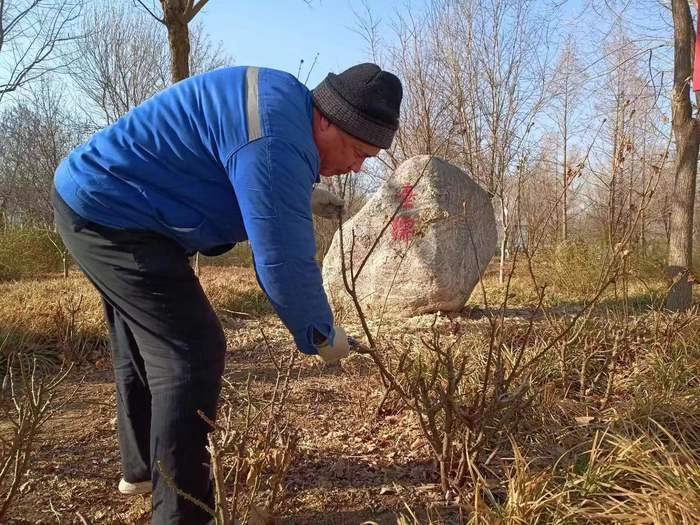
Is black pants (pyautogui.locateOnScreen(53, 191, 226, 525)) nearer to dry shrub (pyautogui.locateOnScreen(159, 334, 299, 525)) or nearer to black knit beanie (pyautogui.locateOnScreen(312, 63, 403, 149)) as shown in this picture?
dry shrub (pyautogui.locateOnScreen(159, 334, 299, 525))

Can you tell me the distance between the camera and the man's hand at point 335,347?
145 cm

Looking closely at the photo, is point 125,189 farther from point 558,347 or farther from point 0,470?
point 558,347

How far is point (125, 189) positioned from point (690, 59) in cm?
561

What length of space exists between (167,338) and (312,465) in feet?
3.66

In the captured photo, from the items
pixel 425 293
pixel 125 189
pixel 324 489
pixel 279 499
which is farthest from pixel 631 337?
pixel 125 189

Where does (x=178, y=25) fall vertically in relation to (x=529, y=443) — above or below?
above

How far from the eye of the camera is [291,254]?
1.32m

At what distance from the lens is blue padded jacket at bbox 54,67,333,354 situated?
129cm

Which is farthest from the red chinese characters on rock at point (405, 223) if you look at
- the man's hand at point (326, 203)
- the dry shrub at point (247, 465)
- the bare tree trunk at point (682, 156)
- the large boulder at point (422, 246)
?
the dry shrub at point (247, 465)

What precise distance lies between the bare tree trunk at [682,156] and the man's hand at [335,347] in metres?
4.34

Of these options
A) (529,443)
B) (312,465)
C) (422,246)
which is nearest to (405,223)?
(422,246)

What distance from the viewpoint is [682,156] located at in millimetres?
4941

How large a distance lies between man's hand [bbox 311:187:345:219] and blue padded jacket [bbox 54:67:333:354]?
0.74 m

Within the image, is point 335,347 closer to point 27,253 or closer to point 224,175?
point 224,175
